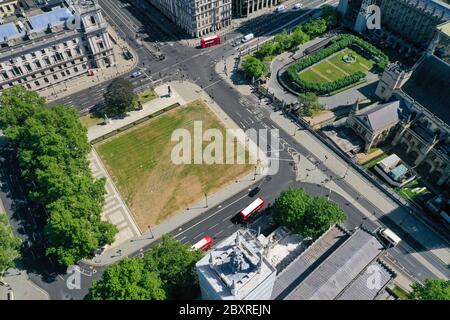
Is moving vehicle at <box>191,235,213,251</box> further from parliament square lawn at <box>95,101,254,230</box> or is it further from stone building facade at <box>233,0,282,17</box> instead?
stone building facade at <box>233,0,282,17</box>

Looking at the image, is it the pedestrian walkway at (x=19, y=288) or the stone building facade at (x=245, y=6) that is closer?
the pedestrian walkway at (x=19, y=288)

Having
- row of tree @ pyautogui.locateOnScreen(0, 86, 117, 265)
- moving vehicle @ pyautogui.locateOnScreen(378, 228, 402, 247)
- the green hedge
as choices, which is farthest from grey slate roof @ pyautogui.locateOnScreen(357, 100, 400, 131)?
row of tree @ pyautogui.locateOnScreen(0, 86, 117, 265)

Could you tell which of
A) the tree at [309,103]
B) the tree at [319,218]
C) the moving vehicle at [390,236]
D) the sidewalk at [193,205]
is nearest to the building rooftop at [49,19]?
the sidewalk at [193,205]

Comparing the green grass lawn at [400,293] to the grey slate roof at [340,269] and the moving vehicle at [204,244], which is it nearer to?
the grey slate roof at [340,269]

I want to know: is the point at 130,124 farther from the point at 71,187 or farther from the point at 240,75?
the point at 240,75

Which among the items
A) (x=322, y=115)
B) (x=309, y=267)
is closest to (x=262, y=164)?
(x=322, y=115)

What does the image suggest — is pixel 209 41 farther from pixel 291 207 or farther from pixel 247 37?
pixel 291 207

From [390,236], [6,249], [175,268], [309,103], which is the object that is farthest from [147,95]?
[390,236]
